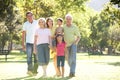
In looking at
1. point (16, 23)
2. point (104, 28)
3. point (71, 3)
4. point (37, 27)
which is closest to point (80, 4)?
point (71, 3)

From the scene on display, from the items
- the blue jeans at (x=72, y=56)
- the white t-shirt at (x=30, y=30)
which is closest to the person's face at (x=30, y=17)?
the white t-shirt at (x=30, y=30)

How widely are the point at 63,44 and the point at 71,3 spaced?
1947 inches

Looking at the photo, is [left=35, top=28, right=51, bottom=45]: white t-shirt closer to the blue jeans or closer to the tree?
the blue jeans

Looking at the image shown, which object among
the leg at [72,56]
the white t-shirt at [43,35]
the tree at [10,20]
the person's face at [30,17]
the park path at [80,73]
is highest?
the tree at [10,20]

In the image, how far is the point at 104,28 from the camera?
406ft

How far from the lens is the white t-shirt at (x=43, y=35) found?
599 inches

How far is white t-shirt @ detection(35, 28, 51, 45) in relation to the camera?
15203 mm

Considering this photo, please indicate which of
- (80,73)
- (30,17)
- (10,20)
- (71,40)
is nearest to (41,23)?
(30,17)

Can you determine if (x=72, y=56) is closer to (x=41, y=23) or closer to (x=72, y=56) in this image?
(x=72, y=56)

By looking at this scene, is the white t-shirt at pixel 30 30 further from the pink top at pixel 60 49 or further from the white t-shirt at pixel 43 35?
the pink top at pixel 60 49

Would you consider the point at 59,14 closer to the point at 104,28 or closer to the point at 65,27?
the point at 65,27

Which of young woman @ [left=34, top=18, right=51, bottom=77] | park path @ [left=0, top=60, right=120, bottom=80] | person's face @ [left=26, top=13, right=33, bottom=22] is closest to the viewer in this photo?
park path @ [left=0, top=60, right=120, bottom=80]

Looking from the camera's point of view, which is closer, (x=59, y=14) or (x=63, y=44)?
(x=63, y=44)

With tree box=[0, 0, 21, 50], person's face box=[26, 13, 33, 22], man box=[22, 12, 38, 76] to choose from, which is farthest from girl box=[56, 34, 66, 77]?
tree box=[0, 0, 21, 50]
